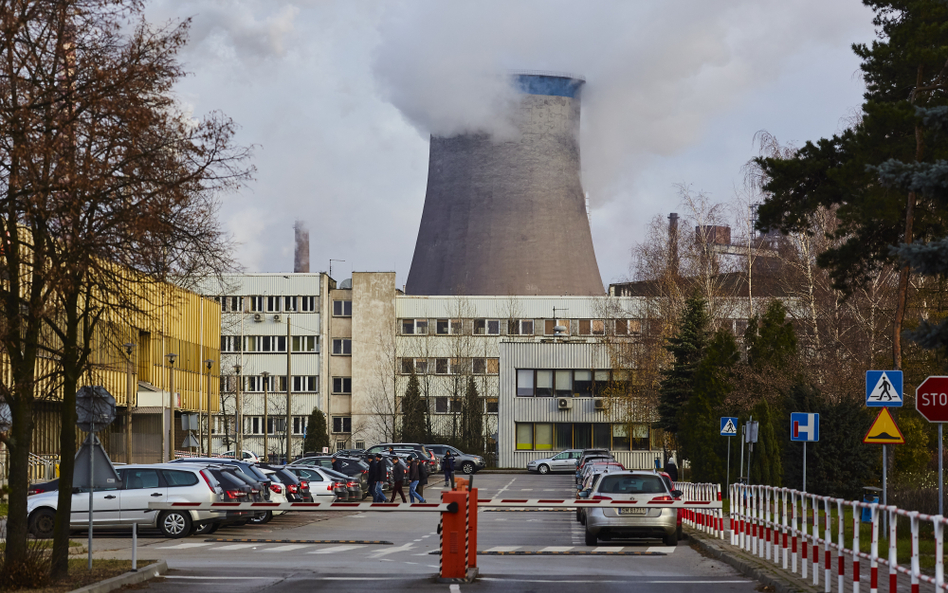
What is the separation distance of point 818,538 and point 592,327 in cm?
7083

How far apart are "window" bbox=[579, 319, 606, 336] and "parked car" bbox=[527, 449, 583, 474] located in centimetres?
2028

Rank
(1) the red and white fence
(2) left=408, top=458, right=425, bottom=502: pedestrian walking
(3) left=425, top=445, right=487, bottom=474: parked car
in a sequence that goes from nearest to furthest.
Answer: (1) the red and white fence < (2) left=408, top=458, right=425, bottom=502: pedestrian walking < (3) left=425, top=445, right=487, bottom=474: parked car

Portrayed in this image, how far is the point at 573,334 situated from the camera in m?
83.6

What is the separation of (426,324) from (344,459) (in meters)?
39.1

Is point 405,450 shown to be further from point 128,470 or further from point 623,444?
point 128,470

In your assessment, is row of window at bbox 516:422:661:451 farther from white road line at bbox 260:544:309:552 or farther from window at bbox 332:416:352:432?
white road line at bbox 260:544:309:552

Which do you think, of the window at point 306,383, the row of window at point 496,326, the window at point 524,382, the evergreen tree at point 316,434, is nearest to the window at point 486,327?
the row of window at point 496,326

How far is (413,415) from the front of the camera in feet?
248

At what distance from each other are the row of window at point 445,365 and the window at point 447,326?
1.93 metres

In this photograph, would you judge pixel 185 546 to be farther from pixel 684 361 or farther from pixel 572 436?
pixel 572 436

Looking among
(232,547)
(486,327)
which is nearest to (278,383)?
(486,327)

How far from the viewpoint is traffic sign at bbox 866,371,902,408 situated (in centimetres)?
1545

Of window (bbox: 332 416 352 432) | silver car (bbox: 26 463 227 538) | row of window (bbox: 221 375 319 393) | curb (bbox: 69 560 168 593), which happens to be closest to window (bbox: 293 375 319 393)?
row of window (bbox: 221 375 319 393)

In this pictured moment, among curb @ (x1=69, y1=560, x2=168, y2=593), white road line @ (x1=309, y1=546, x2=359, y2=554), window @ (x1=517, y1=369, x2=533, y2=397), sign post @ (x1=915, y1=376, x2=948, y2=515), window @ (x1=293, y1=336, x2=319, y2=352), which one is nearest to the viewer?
curb @ (x1=69, y1=560, x2=168, y2=593)
